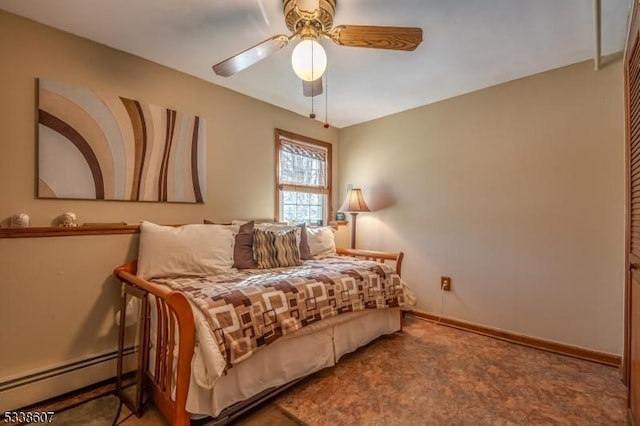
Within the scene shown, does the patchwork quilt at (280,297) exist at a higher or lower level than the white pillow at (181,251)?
lower

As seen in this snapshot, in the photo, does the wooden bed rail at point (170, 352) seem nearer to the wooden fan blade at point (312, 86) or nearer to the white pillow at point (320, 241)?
the wooden fan blade at point (312, 86)

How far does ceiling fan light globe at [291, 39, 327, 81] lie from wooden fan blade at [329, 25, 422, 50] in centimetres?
14

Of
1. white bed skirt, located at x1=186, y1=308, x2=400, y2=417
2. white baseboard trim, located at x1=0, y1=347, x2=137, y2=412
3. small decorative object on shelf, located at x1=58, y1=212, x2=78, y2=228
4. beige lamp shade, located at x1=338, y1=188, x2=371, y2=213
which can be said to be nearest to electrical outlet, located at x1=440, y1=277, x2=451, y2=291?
white bed skirt, located at x1=186, y1=308, x2=400, y2=417

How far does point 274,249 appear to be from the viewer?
2.40 meters

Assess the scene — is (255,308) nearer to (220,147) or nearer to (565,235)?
(220,147)

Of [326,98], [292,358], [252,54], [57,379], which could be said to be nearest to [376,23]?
[252,54]

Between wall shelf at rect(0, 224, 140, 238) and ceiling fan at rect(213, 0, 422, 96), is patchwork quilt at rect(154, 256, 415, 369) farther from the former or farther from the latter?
ceiling fan at rect(213, 0, 422, 96)

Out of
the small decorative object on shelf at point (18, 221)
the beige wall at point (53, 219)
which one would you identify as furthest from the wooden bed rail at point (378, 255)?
the small decorative object on shelf at point (18, 221)

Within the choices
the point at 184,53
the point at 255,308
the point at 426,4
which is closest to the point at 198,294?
the point at 255,308

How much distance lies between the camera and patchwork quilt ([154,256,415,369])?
4.83ft

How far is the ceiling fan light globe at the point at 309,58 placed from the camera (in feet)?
5.15

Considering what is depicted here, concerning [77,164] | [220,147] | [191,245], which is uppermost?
[220,147]

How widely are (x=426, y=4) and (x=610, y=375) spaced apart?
2.59 m

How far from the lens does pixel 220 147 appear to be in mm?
2695
